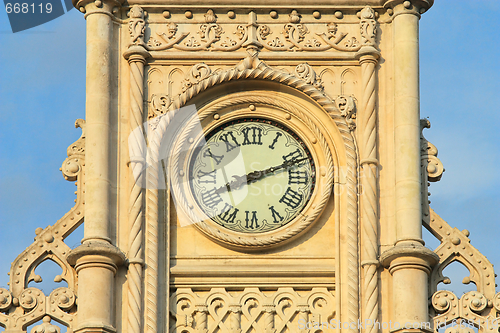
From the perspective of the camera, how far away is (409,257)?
22109mm

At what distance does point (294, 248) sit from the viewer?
22781 mm

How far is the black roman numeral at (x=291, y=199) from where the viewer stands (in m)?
23.1

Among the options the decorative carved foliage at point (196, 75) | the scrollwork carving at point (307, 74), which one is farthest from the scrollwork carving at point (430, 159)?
the decorative carved foliage at point (196, 75)

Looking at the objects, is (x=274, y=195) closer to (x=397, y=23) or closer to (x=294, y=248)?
(x=294, y=248)

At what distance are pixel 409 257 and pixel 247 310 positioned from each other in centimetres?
221

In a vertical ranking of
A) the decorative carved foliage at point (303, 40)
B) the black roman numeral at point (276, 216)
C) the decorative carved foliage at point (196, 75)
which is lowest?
the black roman numeral at point (276, 216)

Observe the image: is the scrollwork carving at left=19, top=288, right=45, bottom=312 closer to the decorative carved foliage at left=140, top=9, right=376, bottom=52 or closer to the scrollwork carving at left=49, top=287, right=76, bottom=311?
the scrollwork carving at left=49, top=287, right=76, bottom=311

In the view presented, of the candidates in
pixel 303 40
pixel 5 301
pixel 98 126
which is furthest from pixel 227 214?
pixel 5 301

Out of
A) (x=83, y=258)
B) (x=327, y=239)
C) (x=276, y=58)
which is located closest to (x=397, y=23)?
(x=276, y=58)

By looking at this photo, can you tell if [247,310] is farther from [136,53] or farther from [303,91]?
[136,53]

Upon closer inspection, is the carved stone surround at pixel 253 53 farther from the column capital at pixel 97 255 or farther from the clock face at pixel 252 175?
the column capital at pixel 97 255

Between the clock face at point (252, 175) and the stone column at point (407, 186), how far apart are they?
1306 mm

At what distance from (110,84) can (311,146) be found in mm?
2842

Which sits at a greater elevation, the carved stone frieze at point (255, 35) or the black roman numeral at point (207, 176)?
the carved stone frieze at point (255, 35)
